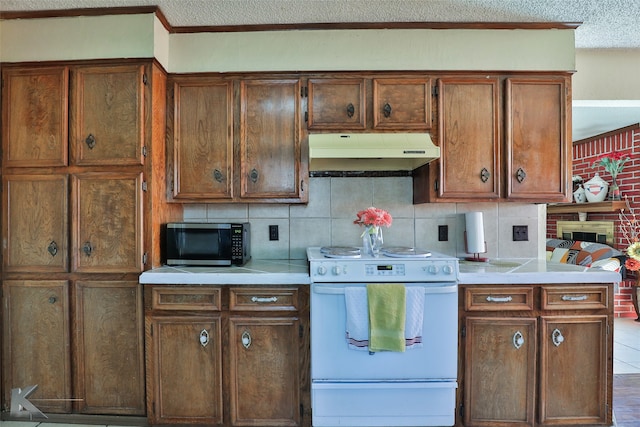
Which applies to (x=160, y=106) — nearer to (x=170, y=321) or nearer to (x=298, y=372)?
(x=170, y=321)

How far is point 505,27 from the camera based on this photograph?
2342 millimetres

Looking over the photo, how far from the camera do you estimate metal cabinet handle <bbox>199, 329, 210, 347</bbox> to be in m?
2.03

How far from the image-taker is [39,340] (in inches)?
85.0

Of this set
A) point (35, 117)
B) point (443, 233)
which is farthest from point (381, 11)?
point (35, 117)

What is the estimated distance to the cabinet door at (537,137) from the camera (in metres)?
2.34

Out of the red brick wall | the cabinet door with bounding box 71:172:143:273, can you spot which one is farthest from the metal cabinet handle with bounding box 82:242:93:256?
the red brick wall

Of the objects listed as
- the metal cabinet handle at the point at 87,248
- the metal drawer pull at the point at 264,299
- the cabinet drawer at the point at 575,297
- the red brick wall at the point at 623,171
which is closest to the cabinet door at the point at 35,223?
the metal cabinet handle at the point at 87,248

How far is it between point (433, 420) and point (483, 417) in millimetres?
283

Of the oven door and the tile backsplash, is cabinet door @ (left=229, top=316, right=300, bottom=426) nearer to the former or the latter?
the oven door

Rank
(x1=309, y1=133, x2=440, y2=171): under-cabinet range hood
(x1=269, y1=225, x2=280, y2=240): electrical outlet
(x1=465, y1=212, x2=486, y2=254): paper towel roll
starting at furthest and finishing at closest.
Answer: (x1=269, y1=225, x2=280, y2=240): electrical outlet → (x1=465, y1=212, x2=486, y2=254): paper towel roll → (x1=309, y1=133, x2=440, y2=171): under-cabinet range hood

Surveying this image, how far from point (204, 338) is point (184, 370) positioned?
215 mm

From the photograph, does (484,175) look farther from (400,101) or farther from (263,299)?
(263,299)

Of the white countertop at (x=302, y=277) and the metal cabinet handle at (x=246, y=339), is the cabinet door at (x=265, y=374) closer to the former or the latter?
the metal cabinet handle at (x=246, y=339)

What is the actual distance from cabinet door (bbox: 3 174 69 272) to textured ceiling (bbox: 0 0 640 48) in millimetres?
1020
